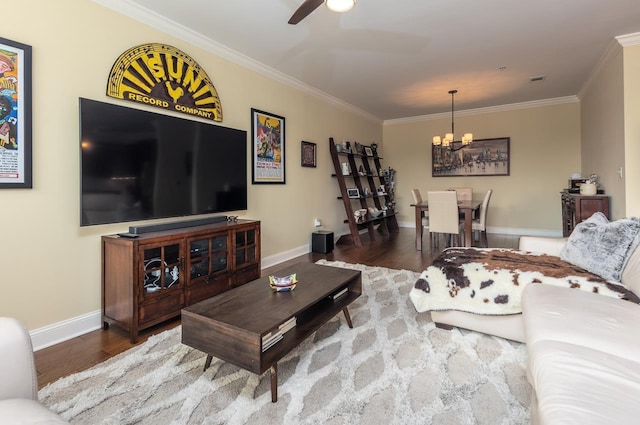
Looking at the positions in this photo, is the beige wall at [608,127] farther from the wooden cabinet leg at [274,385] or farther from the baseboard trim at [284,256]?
the wooden cabinet leg at [274,385]

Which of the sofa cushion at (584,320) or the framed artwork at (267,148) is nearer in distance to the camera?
the sofa cushion at (584,320)

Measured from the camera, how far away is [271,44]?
3.47 metres

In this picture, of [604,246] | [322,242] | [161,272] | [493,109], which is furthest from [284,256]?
[493,109]

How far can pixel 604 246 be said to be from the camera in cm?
215

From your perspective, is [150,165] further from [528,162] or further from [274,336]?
[528,162]

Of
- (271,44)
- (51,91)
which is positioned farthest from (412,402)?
(271,44)

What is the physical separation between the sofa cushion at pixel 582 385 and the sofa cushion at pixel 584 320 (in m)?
0.07

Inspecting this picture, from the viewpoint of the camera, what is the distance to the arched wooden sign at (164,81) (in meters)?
2.61

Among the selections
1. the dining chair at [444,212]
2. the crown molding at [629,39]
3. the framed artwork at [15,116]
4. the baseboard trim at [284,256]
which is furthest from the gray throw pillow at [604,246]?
the framed artwork at [15,116]

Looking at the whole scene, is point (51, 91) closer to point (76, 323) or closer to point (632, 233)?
point (76, 323)

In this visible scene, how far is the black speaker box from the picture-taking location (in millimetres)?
4832

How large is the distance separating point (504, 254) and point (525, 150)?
4.78 m

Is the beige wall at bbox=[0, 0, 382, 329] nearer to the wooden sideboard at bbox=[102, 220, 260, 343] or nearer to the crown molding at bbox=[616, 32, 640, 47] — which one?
the wooden sideboard at bbox=[102, 220, 260, 343]

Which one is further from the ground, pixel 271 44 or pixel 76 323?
pixel 271 44
